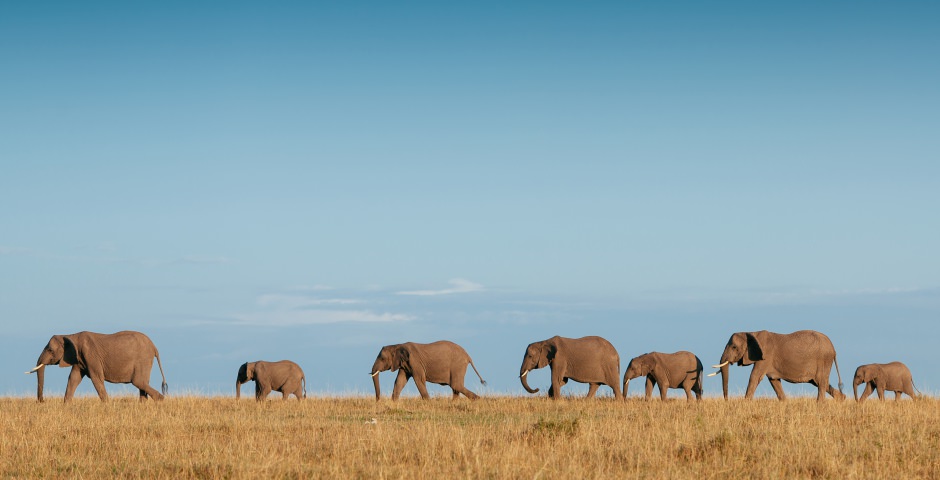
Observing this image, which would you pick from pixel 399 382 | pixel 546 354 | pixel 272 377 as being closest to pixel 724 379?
pixel 546 354

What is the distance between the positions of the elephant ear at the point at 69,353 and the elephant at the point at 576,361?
12.6 meters

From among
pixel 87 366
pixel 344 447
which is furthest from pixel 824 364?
pixel 87 366

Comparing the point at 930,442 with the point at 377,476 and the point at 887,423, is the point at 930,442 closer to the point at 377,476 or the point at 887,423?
the point at 887,423

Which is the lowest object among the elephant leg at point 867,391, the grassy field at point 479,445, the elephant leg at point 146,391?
the elephant leg at point 867,391

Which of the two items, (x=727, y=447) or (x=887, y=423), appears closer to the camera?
(x=727, y=447)

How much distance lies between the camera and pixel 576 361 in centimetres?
3030

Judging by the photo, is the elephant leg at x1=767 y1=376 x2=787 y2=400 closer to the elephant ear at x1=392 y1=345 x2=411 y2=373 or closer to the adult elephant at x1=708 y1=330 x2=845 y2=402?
the adult elephant at x1=708 y1=330 x2=845 y2=402

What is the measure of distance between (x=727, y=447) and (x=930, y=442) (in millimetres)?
3403

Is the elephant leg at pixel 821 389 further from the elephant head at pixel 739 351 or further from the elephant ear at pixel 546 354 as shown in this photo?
the elephant ear at pixel 546 354

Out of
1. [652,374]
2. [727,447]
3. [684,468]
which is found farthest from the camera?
[652,374]

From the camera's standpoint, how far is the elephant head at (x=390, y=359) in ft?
105

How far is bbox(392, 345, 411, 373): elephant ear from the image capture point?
104 ft

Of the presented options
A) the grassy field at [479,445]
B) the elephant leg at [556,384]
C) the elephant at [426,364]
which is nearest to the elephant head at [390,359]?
the elephant at [426,364]

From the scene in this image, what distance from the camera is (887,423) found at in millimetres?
19062
